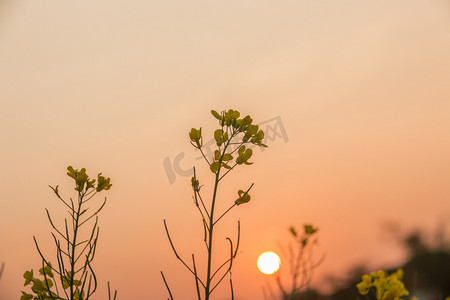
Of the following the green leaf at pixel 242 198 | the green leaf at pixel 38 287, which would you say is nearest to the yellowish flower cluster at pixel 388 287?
the green leaf at pixel 242 198

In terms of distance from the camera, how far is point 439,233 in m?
3.04

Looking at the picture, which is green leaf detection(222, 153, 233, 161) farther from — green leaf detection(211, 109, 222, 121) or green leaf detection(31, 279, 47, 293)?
green leaf detection(31, 279, 47, 293)

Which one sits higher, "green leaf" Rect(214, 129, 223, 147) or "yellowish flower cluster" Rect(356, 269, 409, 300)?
"green leaf" Rect(214, 129, 223, 147)

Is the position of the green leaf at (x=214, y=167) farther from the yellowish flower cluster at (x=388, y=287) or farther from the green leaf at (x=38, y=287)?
the green leaf at (x=38, y=287)

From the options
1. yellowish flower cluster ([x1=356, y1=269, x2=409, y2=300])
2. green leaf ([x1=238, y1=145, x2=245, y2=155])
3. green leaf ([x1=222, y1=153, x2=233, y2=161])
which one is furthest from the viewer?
green leaf ([x1=238, y1=145, x2=245, y2=155])

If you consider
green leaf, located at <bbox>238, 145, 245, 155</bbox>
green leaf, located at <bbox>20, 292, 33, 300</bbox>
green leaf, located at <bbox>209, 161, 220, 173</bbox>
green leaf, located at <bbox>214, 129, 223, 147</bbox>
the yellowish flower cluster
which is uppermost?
green leaf, located at <bbox>214, 129, 223, 147</bbox>

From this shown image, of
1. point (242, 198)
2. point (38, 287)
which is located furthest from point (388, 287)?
point (38, 287)

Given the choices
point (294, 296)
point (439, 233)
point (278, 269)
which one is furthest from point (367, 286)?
point (439, 233)

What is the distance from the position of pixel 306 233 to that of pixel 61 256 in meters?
1.80

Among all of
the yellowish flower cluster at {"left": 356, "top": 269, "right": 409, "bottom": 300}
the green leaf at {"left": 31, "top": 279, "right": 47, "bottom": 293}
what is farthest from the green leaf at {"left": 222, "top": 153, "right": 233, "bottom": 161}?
the green leaf at {"left": 31, "top": 279, "right": 47, "bottom": 293}

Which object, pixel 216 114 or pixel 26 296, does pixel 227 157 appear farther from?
pixel 26 296

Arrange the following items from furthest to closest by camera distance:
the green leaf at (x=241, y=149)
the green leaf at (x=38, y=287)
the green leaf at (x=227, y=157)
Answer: the green leaf at (x=38, y=287), the green leaf at (x=241, y=149), the green leaf at (x=227, y=157)

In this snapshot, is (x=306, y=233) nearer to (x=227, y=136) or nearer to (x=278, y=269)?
(x=278, y=269)

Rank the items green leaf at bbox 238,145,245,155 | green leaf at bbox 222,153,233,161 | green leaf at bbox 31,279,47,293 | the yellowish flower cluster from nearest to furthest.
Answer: the yellowish flower cluster, green leaf at bbox 222,153,233,161, green leaf at bbox 238,145,245,155, green leaf at bbox 31,279,47,293
